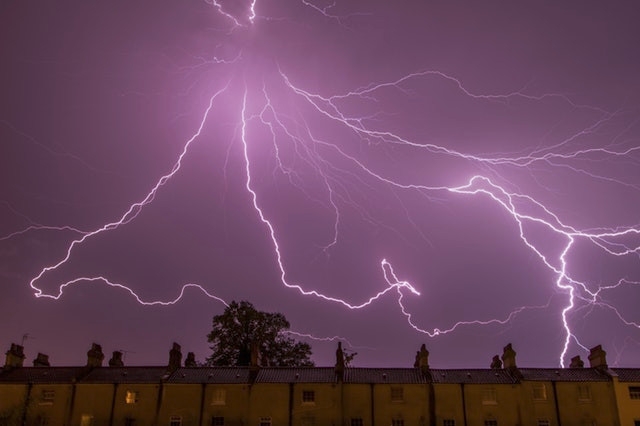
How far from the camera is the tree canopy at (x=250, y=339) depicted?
53.2m

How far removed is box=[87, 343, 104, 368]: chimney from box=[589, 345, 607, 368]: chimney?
99.9ft

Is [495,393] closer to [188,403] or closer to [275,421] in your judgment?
[275,421]

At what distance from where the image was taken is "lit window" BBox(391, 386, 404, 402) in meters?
36.6

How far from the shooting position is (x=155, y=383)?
122ft

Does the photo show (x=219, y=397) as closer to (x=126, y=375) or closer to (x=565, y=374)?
(x=126, y=375)

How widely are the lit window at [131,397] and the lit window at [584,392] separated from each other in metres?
25.2

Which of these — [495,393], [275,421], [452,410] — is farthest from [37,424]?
[495,393]

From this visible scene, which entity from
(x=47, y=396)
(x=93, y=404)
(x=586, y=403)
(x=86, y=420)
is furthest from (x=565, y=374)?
(x=47, y=396)

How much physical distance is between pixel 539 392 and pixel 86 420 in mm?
25774

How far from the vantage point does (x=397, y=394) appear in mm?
36688

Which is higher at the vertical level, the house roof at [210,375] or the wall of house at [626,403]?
the house roof at [210,375]

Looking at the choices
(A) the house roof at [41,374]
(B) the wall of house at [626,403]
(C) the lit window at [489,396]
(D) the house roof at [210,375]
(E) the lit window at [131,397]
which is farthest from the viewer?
(A) the house roof at [41,374]

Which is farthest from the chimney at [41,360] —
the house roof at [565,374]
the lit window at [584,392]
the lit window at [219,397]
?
the lit window at [584,392]

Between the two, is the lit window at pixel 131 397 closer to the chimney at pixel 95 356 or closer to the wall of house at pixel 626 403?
the chimney at pixel 95 356
